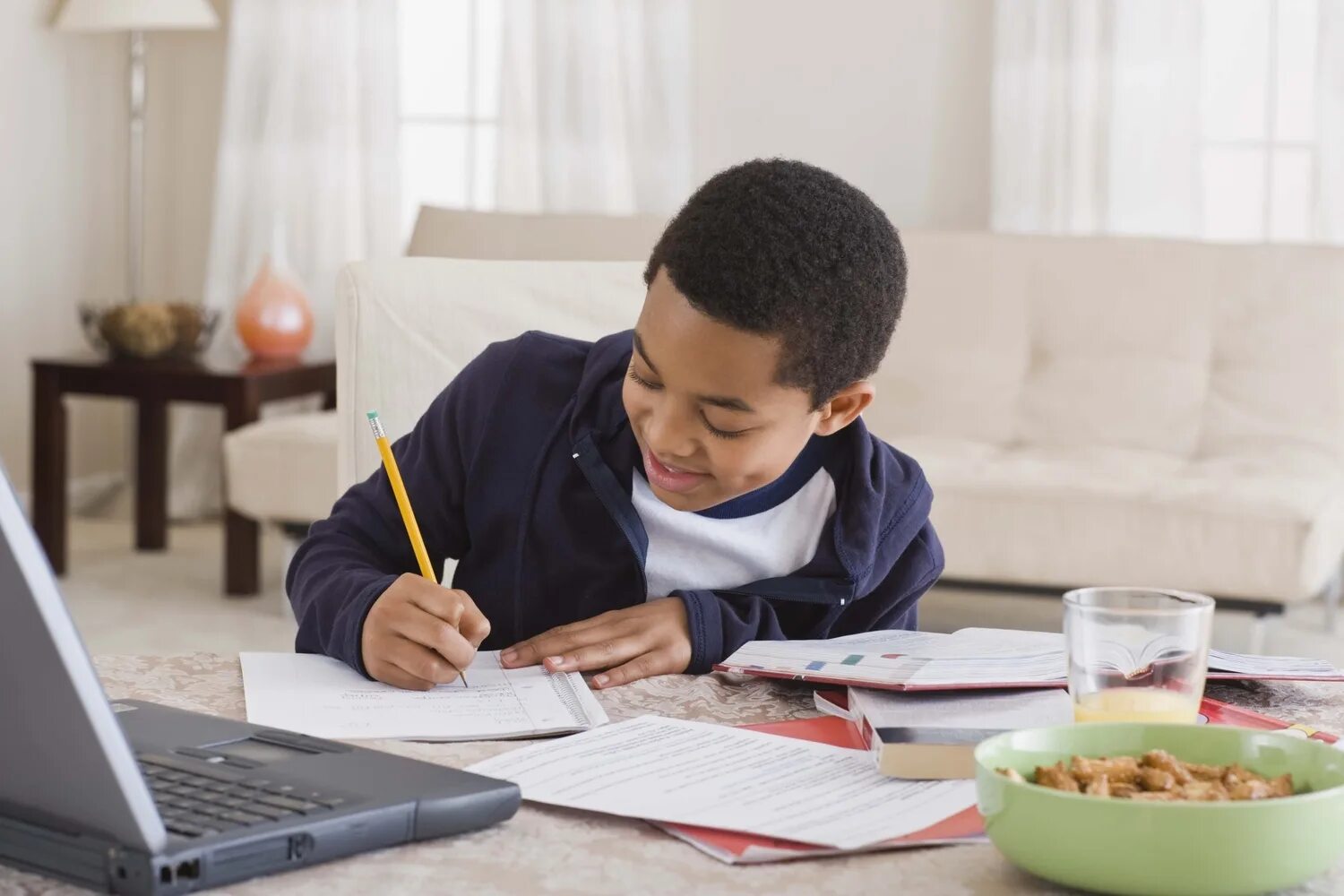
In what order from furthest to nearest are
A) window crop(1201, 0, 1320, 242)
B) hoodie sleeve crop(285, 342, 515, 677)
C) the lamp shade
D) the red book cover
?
the lamp shade < window crop(1201, 0, 1320, 242) < hoodie sleeve crop(285, 342, 515, 677) < the red book cover

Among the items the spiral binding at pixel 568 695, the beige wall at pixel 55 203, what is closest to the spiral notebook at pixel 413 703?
the spiral binding at pixel 568 695

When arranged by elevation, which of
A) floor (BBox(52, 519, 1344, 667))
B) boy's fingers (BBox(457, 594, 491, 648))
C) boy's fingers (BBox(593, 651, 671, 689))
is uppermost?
boy's fingers (BBox(457, 594, 491, 648))

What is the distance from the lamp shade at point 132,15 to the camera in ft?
13.0

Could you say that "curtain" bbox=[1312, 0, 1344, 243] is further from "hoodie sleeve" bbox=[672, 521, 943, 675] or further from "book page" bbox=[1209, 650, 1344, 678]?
"book page" bbox=[1209, 650, 1344, 678]

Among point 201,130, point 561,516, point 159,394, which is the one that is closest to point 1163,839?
point 561,516

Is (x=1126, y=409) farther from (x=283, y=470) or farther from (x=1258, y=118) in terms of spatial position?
(x=283, y=470)

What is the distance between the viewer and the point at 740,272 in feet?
3.31

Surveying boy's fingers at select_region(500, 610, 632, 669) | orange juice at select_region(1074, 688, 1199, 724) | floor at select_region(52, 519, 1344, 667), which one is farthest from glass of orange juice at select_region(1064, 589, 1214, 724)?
floor at select_region(52, 519, 1344, 667)

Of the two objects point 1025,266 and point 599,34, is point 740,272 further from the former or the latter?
point 599,34

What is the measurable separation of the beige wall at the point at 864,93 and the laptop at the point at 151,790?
346cm

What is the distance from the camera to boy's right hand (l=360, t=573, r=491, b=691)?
0.96 meters

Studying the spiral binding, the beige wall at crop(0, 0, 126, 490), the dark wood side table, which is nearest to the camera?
the spiral binding

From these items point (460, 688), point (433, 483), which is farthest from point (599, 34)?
point (460, 688)

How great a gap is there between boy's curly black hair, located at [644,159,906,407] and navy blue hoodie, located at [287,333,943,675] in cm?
15
